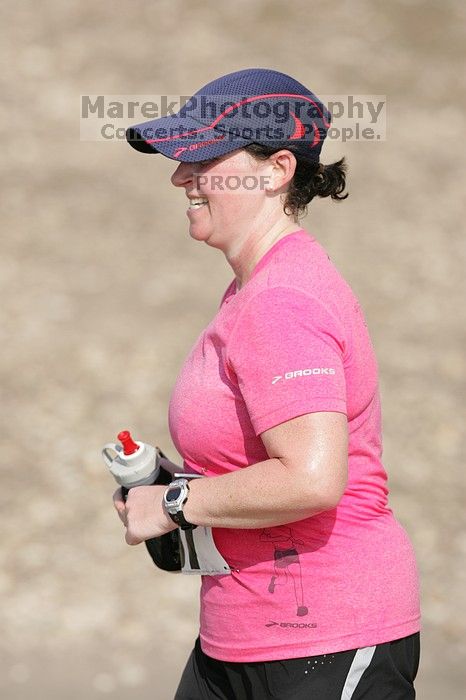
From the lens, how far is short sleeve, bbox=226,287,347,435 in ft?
6.56

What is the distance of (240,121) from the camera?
7.32 feet

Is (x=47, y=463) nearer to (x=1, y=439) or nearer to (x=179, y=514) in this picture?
(x=1, y=439)

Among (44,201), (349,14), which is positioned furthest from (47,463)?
(349,14)

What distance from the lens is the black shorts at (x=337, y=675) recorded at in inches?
86.4

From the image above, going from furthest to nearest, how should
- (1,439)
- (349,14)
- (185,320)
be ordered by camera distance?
(349,14)
(185,320)
(1,439)

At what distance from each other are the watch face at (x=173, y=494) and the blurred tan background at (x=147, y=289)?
10.0ft

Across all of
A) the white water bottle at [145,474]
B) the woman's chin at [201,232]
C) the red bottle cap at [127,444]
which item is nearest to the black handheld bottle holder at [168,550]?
the white water bottle at [145,474]

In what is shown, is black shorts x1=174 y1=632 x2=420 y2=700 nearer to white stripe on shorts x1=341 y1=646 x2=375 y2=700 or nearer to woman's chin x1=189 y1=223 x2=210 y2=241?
white stripe on shorts x1=341 y1=646 x2=375 y2=700

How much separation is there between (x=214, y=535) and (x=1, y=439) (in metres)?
4.47

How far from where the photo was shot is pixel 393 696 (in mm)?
2270

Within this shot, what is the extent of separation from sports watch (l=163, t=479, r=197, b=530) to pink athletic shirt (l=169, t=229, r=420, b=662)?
9 cm

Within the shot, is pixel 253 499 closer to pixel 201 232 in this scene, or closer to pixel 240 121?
pixel 201 232

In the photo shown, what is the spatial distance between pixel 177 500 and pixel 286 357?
0.39 m

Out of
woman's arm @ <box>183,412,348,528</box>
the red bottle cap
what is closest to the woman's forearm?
woman's arm @ <box>183,412,348,528</box>
